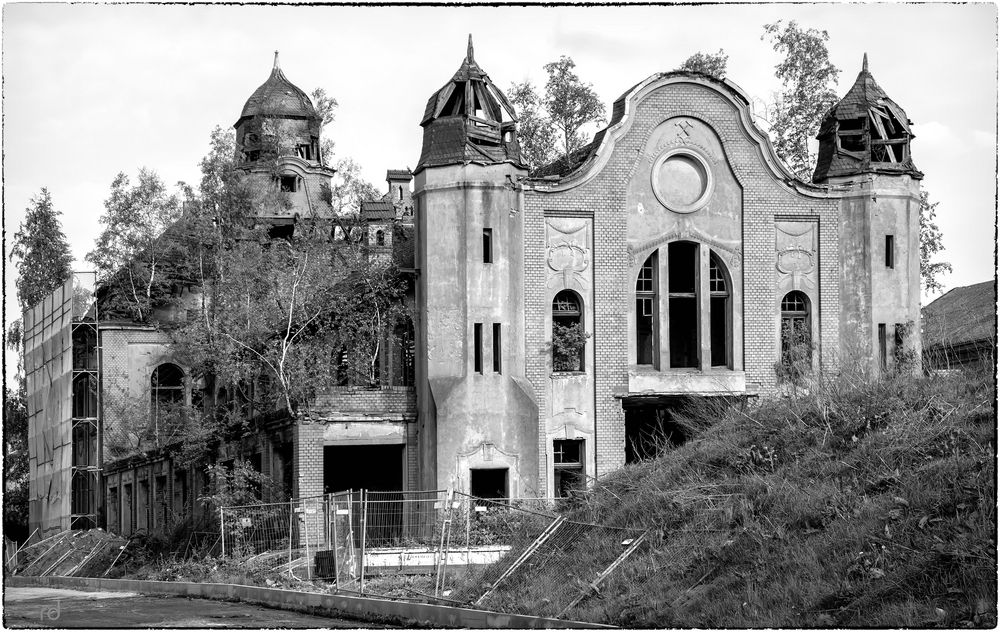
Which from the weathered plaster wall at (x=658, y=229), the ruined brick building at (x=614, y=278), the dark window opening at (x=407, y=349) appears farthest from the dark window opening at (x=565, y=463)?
the dark window opening at (x=407, y=349)

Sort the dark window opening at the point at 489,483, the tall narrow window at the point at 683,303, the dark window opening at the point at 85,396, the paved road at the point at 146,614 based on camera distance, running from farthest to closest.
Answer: the dark window opening at the point at 85,396 < the tall narrow window at the point at 683,303 < the dark window opening at the point at 489,483 < the paved road at the point at 146,614

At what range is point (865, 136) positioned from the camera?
34.5 meters

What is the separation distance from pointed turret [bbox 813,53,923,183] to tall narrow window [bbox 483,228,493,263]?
8.50m

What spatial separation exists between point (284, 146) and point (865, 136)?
2870 centimetres

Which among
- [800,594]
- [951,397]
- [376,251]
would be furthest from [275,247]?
[800,594]

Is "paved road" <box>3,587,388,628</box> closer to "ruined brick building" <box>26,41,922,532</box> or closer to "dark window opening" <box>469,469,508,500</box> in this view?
"ruined brick building" <box>26,41,922,532</box>

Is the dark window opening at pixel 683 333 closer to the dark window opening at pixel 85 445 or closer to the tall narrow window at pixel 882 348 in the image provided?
the tall narrow window at pixel 882 348

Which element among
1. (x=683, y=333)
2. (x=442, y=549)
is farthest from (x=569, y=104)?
(x=442, y=549)

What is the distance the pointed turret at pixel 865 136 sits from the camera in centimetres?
3425

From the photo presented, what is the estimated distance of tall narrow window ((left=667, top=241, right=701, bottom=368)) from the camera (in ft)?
112

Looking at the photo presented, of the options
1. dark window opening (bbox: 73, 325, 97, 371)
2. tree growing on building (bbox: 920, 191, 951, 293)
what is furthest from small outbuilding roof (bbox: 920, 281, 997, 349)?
dark window opening (bbox: 73, 325, 97, 371)

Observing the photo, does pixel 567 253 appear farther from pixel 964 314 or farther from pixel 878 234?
pixel 964 314

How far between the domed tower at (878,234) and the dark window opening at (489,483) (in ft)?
28.6

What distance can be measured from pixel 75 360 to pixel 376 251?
15.8 metres
